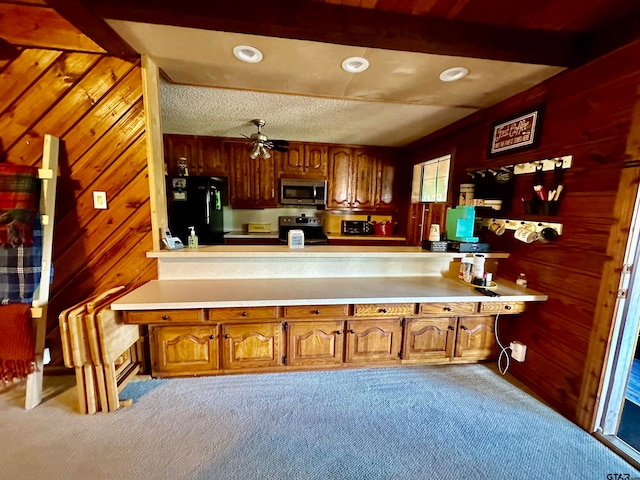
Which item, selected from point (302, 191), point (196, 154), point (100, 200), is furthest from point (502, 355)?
point (196, 154)

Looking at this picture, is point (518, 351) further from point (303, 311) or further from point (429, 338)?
point (303, 311)

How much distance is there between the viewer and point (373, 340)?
2070mm

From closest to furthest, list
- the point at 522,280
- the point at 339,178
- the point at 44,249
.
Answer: the point at 44,249 < the point at 522,280 < the point at 339,178

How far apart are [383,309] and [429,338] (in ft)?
1.80

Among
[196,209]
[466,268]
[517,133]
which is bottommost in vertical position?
[466,268]

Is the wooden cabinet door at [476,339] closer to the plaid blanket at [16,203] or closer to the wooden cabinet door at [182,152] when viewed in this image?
the plaid blanket at [16,203]

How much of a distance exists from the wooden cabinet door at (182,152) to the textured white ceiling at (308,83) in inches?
25.1

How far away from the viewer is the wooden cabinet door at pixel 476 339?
2.15 m

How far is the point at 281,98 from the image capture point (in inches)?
95.3

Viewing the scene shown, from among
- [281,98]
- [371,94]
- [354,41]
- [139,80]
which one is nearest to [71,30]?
[139,80]

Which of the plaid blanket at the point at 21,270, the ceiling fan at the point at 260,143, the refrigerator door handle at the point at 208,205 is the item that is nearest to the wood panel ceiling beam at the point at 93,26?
the plaid blanket at the point at 21,270

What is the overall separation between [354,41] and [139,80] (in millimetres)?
1457

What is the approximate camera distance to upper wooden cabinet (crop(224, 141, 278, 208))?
4016 mm

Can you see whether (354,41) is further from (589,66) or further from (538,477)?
(538,477)
